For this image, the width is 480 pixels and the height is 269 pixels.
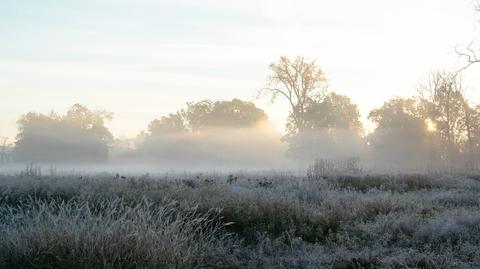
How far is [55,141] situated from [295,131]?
31.4 meters

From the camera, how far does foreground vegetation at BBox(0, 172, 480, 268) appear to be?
21.8 feet

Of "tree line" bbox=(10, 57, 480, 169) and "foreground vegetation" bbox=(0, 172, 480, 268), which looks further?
"tree line" bbox=(10, 57, 480, 169)

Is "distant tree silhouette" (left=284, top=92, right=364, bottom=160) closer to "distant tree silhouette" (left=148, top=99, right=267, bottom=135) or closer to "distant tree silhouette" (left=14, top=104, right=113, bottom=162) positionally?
"distant tree silhouette" (left=148, top=99, right=267, bottom=135)

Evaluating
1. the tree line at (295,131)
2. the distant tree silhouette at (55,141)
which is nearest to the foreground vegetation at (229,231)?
the tree line at (295,131)

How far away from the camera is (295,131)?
5769 cm

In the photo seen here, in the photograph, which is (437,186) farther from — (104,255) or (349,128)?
(349,128)

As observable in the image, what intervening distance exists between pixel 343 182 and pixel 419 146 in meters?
31.7

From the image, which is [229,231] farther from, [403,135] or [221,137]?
[221,137]

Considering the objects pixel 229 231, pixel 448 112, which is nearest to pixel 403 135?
pixel 448 112

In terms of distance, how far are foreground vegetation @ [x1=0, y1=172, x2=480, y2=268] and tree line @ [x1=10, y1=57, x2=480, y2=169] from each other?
32.5 meters

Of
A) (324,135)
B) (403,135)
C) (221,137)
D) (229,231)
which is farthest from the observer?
(221,137)

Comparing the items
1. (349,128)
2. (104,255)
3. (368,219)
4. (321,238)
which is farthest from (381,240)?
(349,128)

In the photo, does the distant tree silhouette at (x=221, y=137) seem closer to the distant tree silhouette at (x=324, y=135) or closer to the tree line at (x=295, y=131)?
the tree line at (x=295, y=131)

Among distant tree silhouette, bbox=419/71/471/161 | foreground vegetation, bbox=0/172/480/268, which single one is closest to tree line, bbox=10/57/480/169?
distant tree silhouette, bbox=419/71/471/161
